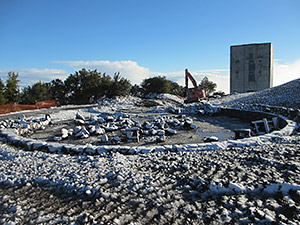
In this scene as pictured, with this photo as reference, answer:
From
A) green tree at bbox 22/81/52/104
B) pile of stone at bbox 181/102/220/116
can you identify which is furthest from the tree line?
pile of stone at bbox 181/102/220/116

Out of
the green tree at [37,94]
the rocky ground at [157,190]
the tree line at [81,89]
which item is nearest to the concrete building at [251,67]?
the tree line at [81,89]

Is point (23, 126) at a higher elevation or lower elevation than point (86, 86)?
lower

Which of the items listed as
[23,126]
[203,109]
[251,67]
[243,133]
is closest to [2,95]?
[23,126]

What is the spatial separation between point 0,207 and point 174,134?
5773 mm

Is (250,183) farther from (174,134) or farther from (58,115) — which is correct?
(58,115)

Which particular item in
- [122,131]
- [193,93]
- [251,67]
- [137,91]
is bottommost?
[122,131]

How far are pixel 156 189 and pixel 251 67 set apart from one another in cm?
3612

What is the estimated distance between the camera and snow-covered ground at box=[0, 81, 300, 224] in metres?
2.02

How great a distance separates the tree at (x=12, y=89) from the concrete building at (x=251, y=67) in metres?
32.3

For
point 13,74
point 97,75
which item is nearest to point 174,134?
point 97,75

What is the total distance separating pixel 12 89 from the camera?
21.5 m

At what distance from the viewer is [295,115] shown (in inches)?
313

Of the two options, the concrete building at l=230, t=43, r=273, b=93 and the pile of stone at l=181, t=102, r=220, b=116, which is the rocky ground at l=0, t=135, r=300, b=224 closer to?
the pile of stone at l=181, t=102, r=220, b=116

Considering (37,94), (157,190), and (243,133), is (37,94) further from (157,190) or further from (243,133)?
(157,190)
